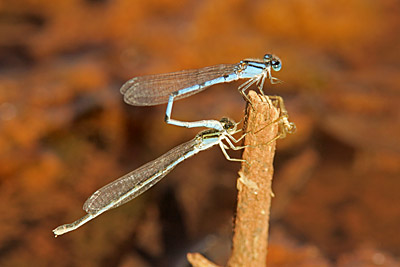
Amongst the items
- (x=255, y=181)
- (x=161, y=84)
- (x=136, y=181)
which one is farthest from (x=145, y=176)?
(x=255, y=181)

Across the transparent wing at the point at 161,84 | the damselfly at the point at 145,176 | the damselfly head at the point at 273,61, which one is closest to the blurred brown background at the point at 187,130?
the damselfly at the point at 145,176

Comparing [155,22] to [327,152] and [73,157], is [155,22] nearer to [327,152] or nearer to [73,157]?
[73,157]

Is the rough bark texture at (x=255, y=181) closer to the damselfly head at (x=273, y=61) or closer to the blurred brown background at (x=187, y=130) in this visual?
the damselfly head at (x=273, y=61)

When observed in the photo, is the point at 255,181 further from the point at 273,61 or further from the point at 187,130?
the point at 187,130

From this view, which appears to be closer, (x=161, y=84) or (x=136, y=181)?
(x=136, y=181)

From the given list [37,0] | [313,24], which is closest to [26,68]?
[37,0]

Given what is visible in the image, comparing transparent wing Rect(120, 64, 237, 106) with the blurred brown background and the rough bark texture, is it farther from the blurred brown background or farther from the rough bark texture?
the rough bark texture
